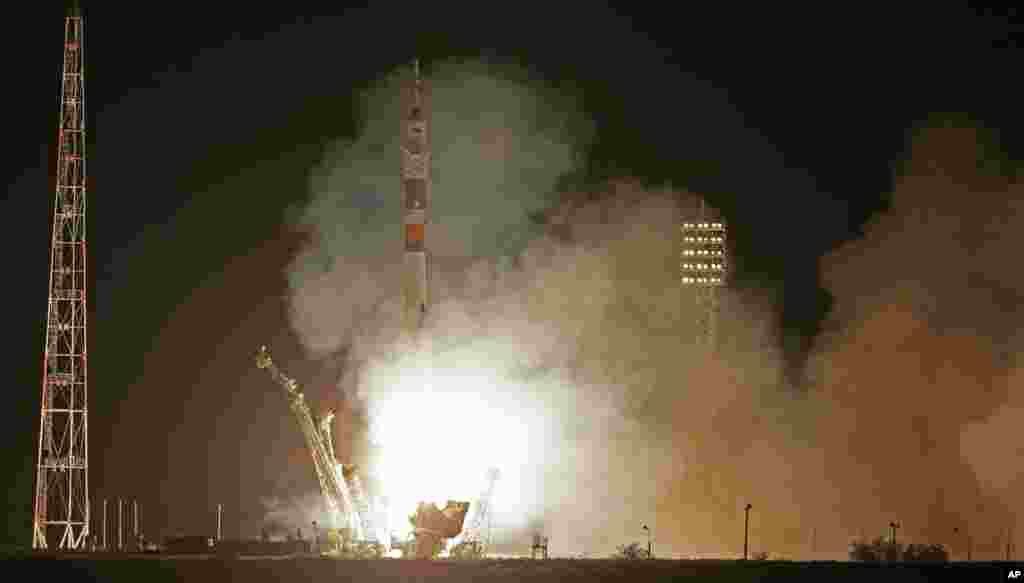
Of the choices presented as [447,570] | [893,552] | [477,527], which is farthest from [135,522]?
[893,552]

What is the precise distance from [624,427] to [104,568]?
21.4m

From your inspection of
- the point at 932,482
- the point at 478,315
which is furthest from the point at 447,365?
the point at 932,482

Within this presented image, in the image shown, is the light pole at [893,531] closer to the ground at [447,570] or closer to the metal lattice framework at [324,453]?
the ground at [447,570]

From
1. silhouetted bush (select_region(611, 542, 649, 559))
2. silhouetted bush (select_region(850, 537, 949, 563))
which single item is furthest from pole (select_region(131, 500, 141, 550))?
silhouetted bush (select_region(850, 537, 949, 563))

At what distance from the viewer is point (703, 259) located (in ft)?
330

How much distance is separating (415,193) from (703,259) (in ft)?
92.2

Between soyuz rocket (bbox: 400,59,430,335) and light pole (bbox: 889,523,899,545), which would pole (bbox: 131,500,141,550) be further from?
light pole (bbox: 889,523,899,545)

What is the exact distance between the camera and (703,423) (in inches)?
3465

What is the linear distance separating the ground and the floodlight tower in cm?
2462

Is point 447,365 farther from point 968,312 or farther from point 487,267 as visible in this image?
point 968,312

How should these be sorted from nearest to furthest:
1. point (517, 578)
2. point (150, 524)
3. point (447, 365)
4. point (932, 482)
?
point (517, 578)
point (447, 365)
point (932, 482)
point (150, 524)

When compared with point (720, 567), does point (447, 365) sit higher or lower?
higher

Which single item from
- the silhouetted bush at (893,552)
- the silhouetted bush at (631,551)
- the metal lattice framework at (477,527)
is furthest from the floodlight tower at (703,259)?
the metal lattice framework at (477,527)

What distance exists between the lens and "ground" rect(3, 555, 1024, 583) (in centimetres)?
7000
